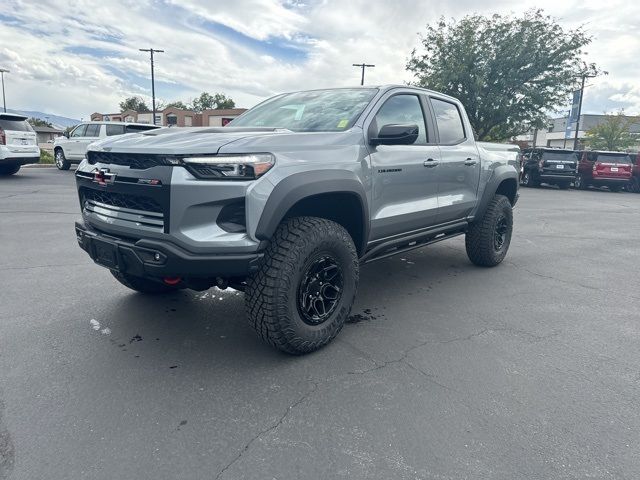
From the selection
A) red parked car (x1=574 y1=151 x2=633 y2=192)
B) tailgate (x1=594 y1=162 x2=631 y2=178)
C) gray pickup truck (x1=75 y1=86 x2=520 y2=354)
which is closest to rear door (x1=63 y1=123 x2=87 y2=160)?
gray pickup truck (x1=75 y1=86 x2=520 y2=354)

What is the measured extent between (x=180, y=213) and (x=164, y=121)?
6255 centimetres

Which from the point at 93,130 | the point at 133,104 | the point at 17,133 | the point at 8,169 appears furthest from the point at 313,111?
the point at 133,104

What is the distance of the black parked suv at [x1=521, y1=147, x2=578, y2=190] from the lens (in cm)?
1853

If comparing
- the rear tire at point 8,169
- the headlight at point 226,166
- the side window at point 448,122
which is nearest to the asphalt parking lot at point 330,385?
the headlight at point 226,166

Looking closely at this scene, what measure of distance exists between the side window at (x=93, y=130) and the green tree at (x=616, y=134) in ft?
133

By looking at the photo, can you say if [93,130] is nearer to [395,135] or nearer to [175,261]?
[395,135]

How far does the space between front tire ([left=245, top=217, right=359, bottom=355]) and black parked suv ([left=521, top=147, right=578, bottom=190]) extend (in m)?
18.1

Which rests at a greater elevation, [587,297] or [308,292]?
[308,292]

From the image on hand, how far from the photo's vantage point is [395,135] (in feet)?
10.6

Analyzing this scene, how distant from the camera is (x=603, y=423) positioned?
240cm

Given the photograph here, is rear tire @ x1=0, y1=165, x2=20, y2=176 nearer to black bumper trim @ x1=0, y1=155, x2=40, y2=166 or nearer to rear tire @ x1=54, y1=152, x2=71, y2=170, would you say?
→ black bumper trim @ x1=0, y1=155, x2=40, y2=166

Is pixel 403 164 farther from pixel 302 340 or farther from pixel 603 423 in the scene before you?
pixel 603 423

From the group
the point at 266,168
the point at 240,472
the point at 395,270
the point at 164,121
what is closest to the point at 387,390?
Result: the point at 240,472

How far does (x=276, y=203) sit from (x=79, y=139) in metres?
16.7
